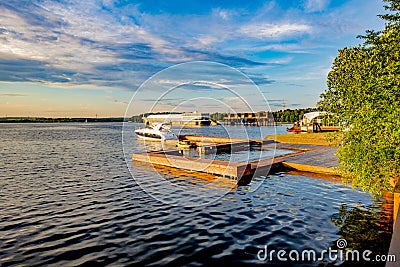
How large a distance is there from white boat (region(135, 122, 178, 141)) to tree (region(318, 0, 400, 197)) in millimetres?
42822

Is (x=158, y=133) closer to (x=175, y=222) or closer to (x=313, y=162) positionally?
(x=313, y=162)

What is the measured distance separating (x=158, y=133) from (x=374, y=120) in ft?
150

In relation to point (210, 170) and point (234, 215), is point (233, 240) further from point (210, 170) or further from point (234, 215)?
point (210, 170)

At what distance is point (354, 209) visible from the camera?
12.8 m

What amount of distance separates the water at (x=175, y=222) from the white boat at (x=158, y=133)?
33.6m

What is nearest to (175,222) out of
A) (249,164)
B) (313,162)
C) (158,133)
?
(249,164)

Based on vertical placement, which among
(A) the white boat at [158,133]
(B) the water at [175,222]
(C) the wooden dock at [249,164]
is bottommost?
(B) the water at [175,222]

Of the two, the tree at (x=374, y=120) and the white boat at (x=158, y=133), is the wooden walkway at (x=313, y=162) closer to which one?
the tree at (x=374, y=120)

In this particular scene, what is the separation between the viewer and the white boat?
53000 millimetres

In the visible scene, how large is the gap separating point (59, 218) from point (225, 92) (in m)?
11.5

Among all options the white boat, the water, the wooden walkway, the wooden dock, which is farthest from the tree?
the white boat

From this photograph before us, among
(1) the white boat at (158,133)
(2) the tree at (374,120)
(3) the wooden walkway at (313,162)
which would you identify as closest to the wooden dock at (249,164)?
(3) the wooden walkway at (313,162)

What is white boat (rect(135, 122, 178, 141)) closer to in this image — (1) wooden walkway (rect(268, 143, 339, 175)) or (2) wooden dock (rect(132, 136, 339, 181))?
(2) wooden dock (rect(132, 136, 339, 181))

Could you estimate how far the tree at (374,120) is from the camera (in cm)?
916
